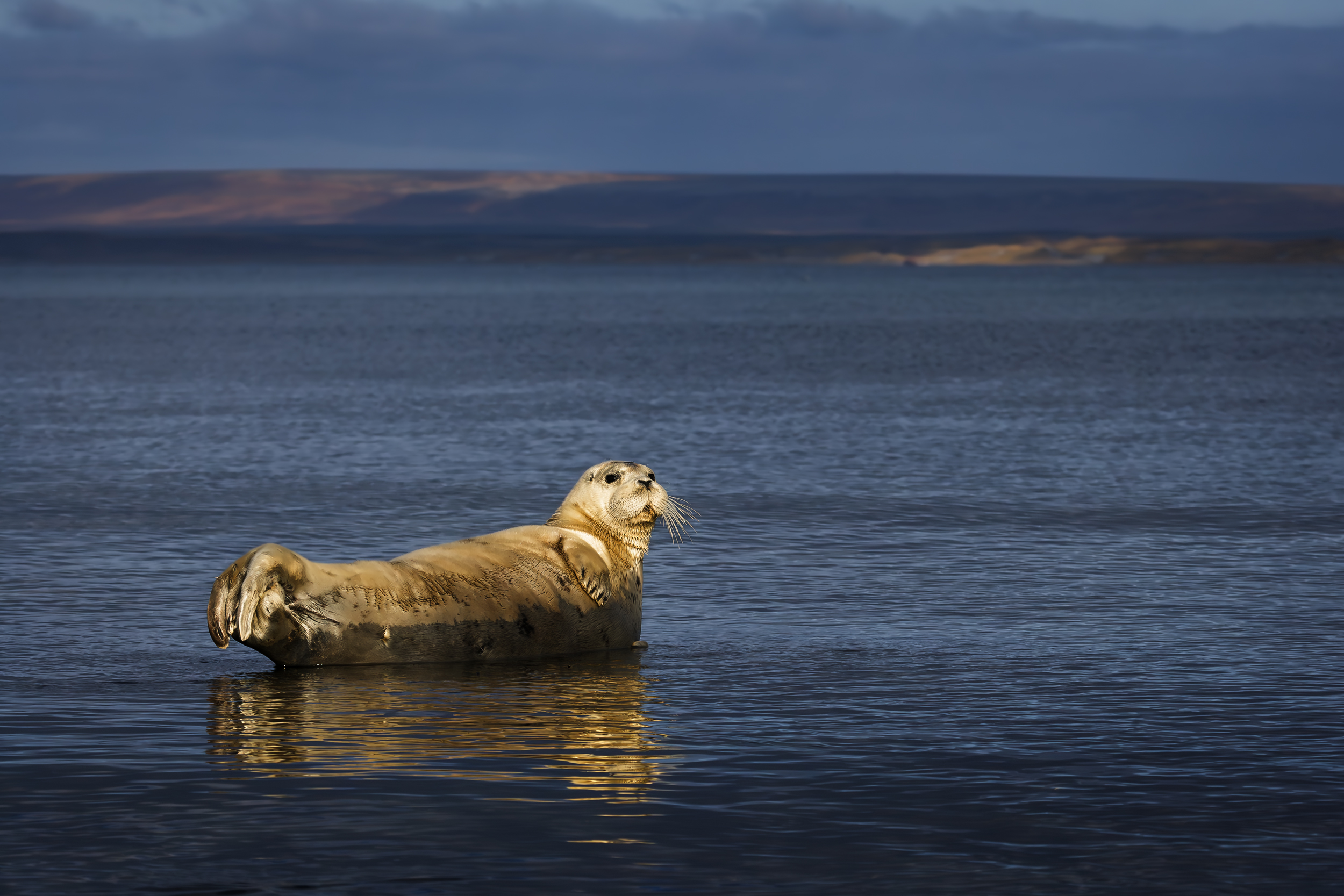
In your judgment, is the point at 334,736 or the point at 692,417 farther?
the point at 692,417

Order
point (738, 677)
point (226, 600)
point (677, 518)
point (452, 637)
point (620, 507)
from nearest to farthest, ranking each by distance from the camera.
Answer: point (226, 600), point (738, 677), point (452, 637), point (620, 507), point (677, 518)

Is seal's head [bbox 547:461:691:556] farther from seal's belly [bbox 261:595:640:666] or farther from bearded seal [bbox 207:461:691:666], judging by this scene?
seal's belly [bbox 261:595:640:666]

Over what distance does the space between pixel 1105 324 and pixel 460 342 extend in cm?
3419

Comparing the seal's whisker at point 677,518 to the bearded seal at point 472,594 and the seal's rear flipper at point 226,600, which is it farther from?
the seal's rear flipper at point 226,600

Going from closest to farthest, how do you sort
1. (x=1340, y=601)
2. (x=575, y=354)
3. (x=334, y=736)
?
1. (x=334, y=736)
2. (x=1340, y=601)
3. (x=575, y=354)

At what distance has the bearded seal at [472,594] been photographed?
→ 11.1 metres

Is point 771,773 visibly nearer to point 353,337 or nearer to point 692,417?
point 692,417

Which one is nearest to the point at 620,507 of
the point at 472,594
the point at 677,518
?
the point at 677,518

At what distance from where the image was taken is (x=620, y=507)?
12.8 metres

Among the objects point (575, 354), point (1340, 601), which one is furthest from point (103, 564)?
point (575, 354)

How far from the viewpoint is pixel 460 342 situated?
7406 cm

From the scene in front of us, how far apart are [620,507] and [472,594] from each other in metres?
1.42

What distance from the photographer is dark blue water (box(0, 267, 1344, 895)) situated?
7.97 meters

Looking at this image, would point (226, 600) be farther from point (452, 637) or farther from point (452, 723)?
point (452, 723)
